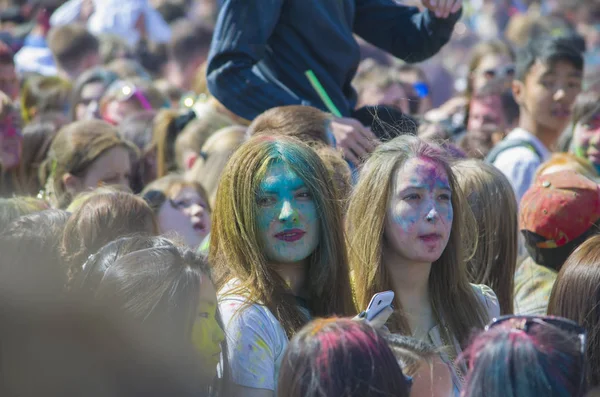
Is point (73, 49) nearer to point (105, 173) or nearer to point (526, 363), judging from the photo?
point (105, 173)

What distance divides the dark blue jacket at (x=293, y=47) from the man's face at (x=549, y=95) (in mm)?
1874

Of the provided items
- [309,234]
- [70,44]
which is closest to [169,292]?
[309,234]

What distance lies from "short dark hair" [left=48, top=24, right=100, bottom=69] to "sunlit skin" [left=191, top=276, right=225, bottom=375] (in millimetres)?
6121

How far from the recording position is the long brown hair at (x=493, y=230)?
3.93 m

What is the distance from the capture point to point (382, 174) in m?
3.42

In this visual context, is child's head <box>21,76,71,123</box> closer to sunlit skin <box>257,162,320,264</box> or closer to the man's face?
the man's face

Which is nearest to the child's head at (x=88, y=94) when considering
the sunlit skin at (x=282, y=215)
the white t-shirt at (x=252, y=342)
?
the sunlit skin at (x=282, y=215)

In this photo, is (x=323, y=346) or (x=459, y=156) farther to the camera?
(x=459, y=156)

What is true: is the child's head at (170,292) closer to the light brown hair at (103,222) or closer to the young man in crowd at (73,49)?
the light brown hair at (103,222)

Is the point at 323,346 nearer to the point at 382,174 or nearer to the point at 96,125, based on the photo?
the point at 382,174

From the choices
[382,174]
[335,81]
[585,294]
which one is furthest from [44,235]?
[585,294]

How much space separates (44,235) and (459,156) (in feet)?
5.89

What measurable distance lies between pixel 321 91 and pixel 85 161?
56.7 inches

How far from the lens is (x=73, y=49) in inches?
341
